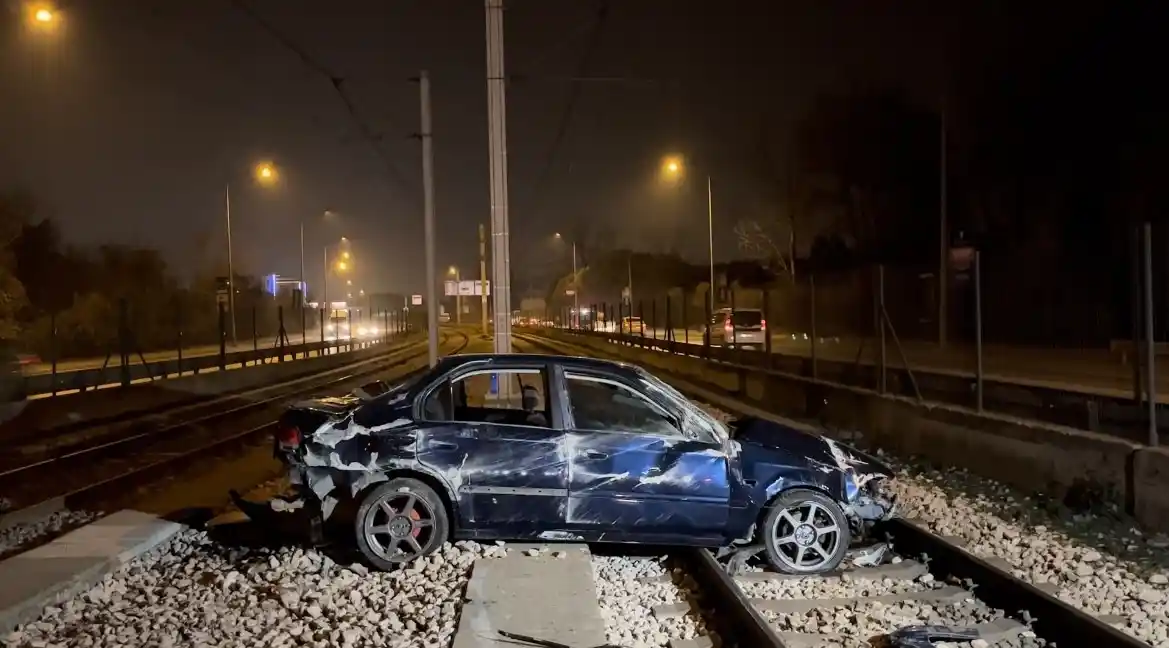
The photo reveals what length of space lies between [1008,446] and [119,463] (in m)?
11.7

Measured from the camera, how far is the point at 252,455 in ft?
49.9

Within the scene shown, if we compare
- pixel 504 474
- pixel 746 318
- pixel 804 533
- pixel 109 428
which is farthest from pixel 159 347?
pixel 804 533

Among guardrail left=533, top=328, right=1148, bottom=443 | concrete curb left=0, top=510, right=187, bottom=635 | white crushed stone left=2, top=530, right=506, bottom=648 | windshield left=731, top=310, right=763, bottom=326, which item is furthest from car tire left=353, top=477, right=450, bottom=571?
windshield left=731, top=310, right=763, bottom=326

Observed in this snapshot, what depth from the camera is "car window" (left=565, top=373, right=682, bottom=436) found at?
7.64 meters

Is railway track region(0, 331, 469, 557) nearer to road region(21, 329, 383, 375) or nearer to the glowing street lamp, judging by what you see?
road region(21, 329, 383, 375)

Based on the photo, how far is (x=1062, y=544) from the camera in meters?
8.38

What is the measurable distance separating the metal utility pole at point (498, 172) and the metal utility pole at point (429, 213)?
3.67m

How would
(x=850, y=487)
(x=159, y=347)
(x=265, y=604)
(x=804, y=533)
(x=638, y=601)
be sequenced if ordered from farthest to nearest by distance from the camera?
1. (x=159, y=347)
2. (x=850, y=487)
3. (x=804, y=533)
4. (x=638, y=601)
5. (x=265, y=604)

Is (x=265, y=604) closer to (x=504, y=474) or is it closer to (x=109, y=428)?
(x=504, y=474)

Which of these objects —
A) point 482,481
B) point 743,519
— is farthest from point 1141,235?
point 482,481

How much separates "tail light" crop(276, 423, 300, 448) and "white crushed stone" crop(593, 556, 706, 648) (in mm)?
2423

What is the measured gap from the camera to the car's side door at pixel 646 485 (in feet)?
24.4

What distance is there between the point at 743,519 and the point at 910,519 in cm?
284

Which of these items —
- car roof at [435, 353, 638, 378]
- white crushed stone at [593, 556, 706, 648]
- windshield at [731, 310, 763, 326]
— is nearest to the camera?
white crushed stone at [593, 556, 706, 648]
